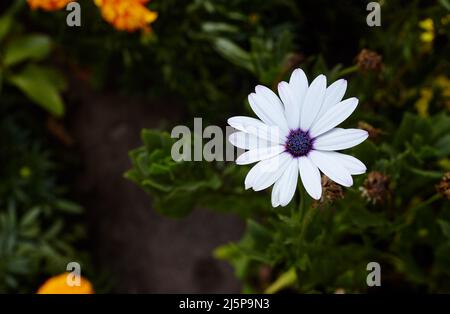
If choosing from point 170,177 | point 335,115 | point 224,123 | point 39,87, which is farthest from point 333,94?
point 39,87

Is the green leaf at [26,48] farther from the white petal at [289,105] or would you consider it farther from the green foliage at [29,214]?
the white petal at [289,105]

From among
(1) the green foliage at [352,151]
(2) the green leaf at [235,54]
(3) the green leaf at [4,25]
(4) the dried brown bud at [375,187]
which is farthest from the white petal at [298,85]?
(3) the green leaf at [4,25]

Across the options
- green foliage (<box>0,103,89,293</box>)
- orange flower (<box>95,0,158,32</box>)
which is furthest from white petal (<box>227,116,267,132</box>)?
green foliage (<box>0,103,89,293</box>)

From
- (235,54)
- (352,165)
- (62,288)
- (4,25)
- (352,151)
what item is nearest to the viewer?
(352,165)

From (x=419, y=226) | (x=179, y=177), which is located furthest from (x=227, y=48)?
(x=419, y=226)

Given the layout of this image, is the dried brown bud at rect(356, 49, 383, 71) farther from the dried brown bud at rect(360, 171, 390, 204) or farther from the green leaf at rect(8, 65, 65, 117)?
the green leaf at rect(8, 65, 65, 117)

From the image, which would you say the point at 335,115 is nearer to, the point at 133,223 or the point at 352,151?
the point at 352,151
